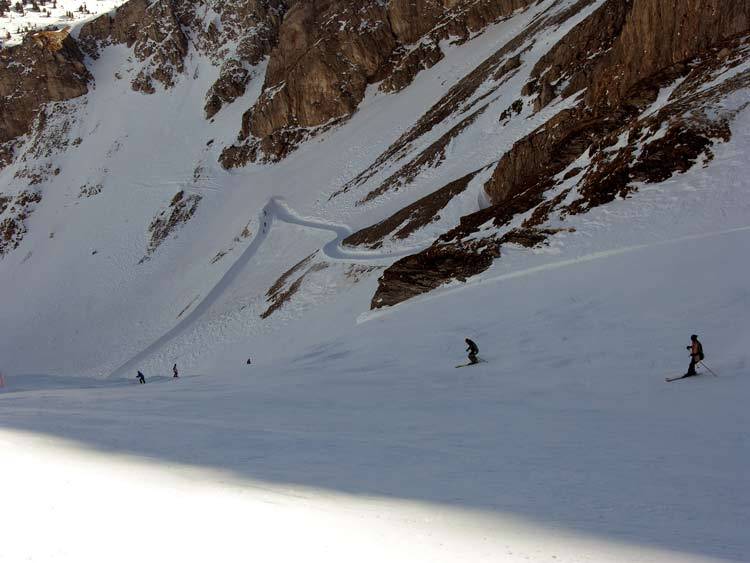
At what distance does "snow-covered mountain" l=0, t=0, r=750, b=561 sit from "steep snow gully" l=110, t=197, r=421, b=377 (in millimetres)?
314

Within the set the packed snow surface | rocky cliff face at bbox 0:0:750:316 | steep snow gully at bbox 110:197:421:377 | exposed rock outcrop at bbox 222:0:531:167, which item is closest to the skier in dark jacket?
the packed snow surface

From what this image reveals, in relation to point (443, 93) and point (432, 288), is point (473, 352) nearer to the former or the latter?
point (432, 288)

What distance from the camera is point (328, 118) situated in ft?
219

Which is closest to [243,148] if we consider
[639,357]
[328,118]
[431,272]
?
[328,118]

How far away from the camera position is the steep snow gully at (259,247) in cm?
3247

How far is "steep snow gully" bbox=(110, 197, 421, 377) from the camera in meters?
32.5

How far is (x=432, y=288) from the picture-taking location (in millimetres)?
21188

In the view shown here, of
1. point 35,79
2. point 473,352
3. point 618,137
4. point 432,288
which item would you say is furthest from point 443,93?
point 35,79

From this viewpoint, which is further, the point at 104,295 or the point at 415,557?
the point at 104,295

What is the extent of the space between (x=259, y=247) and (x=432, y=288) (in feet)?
92.5

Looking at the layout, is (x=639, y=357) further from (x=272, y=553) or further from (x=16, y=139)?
(x=16, y=139)

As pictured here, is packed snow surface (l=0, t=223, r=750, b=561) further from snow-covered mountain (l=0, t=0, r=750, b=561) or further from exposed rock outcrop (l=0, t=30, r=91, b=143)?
exposed rock outcrop (l=0, t=30, r=91, b=143)

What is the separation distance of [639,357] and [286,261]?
1309 inches

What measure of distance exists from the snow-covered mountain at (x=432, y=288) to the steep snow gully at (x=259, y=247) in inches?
12.4
